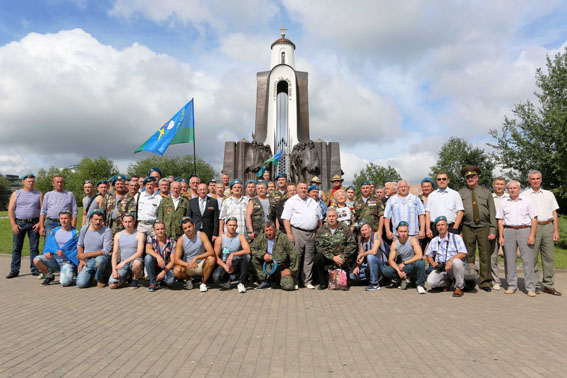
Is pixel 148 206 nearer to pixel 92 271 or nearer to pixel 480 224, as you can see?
pixel 92 271

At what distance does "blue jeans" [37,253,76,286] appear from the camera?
603cm

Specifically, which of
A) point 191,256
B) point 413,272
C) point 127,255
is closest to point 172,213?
point 191,256

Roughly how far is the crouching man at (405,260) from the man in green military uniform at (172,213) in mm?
3524

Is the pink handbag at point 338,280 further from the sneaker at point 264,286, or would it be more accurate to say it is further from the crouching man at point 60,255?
the crouching man at point 60,255

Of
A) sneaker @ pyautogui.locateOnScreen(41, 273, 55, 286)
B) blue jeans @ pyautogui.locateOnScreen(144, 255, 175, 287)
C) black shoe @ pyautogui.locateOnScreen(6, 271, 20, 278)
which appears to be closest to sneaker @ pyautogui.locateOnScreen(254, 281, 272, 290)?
blue jeans @ pyautogui.locateOnScreen(144, 255, 175, 287)

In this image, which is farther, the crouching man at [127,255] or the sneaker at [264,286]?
the sneaker at [264,286]

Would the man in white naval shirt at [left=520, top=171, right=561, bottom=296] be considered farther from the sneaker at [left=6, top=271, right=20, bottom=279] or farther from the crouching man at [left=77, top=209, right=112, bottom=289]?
the sneaker at [left=6, top=271, right=20, bottom=279]

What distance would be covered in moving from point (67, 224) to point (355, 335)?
5160 millimetres

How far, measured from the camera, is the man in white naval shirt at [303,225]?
6262mm

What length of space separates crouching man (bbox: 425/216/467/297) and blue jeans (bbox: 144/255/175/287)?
4046 millimetres

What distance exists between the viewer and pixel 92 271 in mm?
6020

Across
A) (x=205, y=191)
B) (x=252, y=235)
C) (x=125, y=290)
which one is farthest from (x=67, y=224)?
(x=252, y=235)

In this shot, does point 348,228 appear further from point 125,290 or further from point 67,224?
point 67,224

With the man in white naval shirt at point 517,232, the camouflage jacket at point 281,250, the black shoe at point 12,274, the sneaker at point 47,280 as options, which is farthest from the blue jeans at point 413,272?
the black shoe at point 12,274
